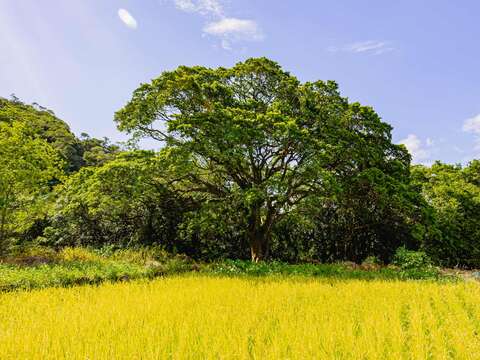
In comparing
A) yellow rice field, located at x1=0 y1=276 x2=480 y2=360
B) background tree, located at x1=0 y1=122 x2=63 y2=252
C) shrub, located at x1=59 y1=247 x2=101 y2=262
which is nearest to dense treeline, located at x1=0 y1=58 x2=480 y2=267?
background tree, located at x1=0 y1=122 x2=63 y2=252

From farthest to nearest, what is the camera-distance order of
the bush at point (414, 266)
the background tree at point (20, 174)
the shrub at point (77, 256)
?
the shrub at point (77, 256) → the bush at point (414, 266) → the background tree at point (20, 174)

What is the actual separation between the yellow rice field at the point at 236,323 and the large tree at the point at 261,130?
4502 mm

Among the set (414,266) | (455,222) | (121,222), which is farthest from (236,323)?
(455,222)

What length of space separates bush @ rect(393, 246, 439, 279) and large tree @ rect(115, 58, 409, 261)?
3520mm

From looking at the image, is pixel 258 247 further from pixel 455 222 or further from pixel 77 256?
pixel 455 222

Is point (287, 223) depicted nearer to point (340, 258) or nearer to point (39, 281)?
point (340, 258)

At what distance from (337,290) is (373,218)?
10465mm

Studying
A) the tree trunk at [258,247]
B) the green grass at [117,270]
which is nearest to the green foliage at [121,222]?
the green grass at [117,270]

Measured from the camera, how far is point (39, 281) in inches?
320

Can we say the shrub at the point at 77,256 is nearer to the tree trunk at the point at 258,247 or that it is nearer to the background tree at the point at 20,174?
the background tree at the point at 20,174

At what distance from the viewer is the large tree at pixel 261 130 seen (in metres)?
10.9

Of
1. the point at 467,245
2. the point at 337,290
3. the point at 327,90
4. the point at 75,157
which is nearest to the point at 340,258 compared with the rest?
the point at 467,245

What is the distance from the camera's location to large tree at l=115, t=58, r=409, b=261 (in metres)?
10.9

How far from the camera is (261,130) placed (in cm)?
1094
